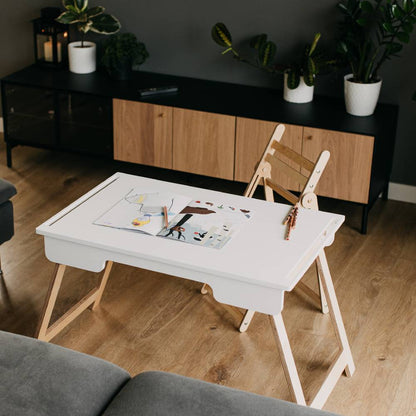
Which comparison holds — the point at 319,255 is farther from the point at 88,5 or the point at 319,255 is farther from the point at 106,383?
the point at 88,5

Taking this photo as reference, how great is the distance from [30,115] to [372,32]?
7.16 feet

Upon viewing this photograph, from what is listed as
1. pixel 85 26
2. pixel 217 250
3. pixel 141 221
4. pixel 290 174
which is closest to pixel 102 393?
pixel 217 250

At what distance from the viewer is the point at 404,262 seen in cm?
374

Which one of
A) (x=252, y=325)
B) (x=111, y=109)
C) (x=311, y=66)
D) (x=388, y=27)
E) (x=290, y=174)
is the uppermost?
(x=388, y=27)

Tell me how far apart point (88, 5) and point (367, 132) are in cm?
208

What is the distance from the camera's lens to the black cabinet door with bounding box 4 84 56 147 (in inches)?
183

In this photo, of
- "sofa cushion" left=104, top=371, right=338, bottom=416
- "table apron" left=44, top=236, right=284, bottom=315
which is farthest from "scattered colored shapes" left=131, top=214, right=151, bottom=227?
"sofa cushion" left=104, top=371, right=338, bottom=416

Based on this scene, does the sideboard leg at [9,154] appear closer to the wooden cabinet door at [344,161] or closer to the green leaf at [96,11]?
the green leaf at [96,11]

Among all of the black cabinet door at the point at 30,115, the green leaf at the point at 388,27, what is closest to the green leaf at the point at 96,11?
the black cabinet door at the point at 30,115

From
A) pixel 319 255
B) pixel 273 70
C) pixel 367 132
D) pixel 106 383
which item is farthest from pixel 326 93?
pixel 106 383

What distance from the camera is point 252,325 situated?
126 inches

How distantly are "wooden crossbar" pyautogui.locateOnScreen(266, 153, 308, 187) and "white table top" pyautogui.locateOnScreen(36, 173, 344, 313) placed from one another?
0.15m

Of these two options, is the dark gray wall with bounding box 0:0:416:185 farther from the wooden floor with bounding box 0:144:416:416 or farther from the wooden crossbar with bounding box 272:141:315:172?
the wooden crossbar with bounding box 272:141:315:172

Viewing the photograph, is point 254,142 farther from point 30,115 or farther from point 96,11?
point 30,115
